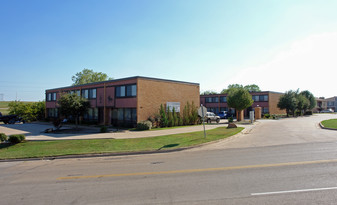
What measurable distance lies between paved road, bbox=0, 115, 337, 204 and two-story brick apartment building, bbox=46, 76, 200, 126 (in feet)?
49.9

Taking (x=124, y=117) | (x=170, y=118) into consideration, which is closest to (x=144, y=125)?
(x=124, y=117)

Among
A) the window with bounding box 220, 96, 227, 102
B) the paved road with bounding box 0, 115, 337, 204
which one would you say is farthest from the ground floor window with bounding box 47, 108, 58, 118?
the window with bounding box 220, 96, 227, 102

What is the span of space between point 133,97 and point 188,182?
18808 millimetres

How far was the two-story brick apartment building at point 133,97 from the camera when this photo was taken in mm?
24141

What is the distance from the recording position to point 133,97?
24250mm

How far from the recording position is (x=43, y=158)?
38.8ft

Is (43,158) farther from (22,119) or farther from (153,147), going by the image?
(22,119)

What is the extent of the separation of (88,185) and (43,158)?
701cm

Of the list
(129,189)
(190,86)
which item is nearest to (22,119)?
(190,86)

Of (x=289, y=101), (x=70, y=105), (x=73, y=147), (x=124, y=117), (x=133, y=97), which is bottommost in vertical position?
(x=73, y=147)

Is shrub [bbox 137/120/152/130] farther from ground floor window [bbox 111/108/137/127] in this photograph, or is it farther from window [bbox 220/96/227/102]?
window [bbox 220/96/227/102]

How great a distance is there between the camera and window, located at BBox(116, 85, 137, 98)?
961 inches

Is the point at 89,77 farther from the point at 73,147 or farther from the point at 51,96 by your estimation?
the point at 73,147

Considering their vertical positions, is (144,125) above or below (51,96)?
below
